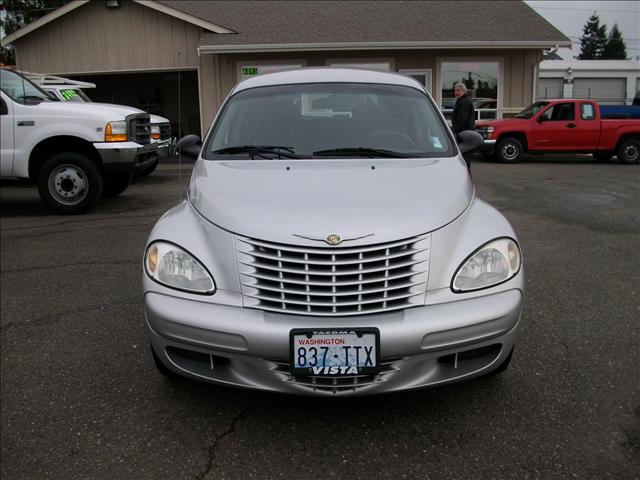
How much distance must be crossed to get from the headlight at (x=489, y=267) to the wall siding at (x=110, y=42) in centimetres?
1549

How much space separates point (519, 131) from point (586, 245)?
9.18 meters

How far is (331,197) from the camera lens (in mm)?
2953

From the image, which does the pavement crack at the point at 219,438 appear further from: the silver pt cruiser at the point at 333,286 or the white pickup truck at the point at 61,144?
the white pickup truck at the point at 61,144

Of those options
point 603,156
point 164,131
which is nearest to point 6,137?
point 164,131

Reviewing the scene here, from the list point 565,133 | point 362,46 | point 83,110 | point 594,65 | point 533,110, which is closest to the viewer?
point 83,110

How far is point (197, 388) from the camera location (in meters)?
3.23

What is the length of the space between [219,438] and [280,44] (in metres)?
14.5

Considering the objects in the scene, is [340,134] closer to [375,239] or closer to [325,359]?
[375,239]

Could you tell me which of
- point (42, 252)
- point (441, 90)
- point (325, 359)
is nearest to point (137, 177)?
point (42, 252)

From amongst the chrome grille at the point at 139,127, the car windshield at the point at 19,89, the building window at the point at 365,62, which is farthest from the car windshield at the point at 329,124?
the building window at the point at 365,62

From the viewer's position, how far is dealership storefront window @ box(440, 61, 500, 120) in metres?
17.1

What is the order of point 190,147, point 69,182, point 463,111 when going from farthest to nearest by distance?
point 463,111
point 69,182
point 190,147

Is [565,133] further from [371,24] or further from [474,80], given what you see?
[371,24]

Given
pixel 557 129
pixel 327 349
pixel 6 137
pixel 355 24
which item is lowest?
pixel 327 349
